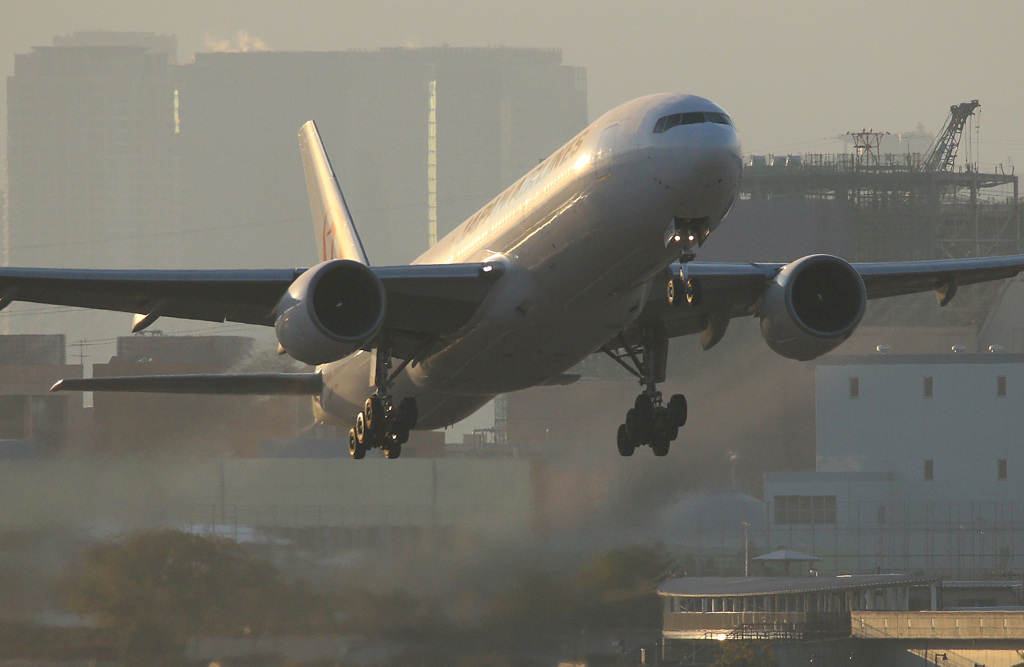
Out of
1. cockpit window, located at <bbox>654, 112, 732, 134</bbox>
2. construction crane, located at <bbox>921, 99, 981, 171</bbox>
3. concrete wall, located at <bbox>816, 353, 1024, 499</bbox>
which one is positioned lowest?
concrete wall, located at <bbox>816, 353, 1024, 499</bbox>

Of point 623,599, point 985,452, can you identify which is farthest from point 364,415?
point 985,452

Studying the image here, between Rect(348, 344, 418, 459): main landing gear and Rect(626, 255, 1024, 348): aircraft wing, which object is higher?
Rect(626, 255, 1024, 348): aircraft wing

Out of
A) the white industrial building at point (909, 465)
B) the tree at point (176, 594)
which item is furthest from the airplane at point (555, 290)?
the white industrial building at point (909, 465)

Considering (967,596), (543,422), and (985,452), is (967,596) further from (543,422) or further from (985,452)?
(543,422)

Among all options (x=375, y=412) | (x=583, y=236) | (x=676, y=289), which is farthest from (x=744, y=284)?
(x=375, y=412)

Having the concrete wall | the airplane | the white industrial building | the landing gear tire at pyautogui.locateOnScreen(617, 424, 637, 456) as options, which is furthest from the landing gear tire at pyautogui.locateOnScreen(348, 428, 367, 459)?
the concrete wall

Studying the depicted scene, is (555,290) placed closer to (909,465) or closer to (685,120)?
(685,120)

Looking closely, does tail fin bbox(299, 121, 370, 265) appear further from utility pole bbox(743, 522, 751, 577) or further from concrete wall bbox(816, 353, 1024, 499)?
concrete wall bbox(816, 353, 1024, 499)
